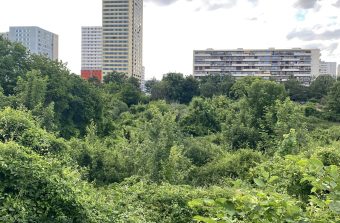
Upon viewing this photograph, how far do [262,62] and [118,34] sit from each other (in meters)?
26.1

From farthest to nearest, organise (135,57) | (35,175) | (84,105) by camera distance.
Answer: (135,57)
(84,105)
(35,175)

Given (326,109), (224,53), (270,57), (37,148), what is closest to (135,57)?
(224,53)

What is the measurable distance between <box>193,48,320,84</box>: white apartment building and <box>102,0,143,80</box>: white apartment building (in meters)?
13.1

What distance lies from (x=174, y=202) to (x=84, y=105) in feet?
47.5

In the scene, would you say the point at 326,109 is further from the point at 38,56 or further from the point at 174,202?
the point at 174,202

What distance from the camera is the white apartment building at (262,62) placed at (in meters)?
62.9

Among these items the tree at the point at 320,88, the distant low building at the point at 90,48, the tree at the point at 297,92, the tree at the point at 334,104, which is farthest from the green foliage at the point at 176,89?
the distant low building at the point at 90,48

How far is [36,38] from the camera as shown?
7594 cm

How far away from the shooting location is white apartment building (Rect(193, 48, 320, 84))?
6288cm

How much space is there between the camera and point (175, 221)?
8.66m

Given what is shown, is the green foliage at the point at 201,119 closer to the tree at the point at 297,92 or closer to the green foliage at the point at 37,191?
the green foliage at the point at 37,191

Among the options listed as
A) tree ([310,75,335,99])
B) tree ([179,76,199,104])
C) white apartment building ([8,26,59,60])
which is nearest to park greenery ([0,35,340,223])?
tree ([310,75,335,99])

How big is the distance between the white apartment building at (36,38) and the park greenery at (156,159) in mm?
48860

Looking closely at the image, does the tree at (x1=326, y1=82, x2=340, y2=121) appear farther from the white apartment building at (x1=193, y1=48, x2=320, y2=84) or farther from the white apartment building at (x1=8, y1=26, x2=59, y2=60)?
the white apartment building at (x1=8, y1=26, x2=59, y2=60)
